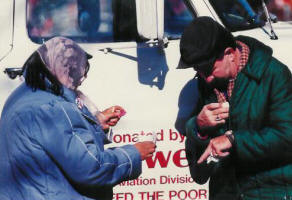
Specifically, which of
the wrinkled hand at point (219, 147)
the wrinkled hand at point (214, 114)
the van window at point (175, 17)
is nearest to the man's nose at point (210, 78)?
the wrinkled hand at point (214, 114)

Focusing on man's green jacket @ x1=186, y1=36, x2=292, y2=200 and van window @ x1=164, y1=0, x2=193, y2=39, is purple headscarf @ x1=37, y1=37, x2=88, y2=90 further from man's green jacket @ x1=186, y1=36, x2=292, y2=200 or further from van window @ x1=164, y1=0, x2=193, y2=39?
van window @ x1=164, y1=0, x2=193, y2=39

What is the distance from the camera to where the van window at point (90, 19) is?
366cm

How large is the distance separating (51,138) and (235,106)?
915 mm

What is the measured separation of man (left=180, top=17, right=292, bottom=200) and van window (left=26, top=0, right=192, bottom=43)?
66 cm

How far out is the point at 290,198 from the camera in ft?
9.73

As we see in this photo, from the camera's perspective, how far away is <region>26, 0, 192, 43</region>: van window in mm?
3664

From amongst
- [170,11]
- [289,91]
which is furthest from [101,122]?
[289,91]

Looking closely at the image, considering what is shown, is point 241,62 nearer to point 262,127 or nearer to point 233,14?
point 262,127

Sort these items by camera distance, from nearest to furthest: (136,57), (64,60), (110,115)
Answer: (64,60) < (110,115) < (136,57)

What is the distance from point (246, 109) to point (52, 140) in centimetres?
95

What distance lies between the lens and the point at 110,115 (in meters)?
3.45

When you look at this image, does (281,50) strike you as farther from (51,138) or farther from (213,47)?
(51,138)

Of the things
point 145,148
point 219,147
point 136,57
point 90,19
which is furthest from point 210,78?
point 90,19

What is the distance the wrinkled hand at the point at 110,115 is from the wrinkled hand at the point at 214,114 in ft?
2.00
